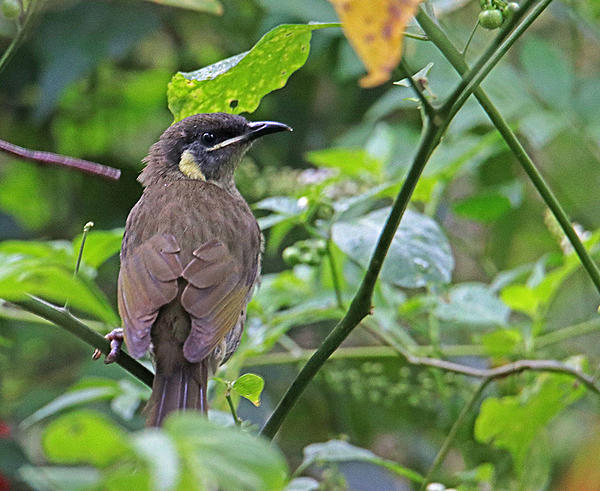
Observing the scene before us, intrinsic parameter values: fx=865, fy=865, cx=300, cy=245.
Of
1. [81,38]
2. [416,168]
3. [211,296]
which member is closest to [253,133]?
[211,296]

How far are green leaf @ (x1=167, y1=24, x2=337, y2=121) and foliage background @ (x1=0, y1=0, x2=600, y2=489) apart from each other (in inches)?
23.5

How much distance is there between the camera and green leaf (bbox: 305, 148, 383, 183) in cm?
300

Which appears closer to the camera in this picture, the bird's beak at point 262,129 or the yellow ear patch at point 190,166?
the bird's beak at point 262,129

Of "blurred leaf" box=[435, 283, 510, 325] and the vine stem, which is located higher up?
the vine stem

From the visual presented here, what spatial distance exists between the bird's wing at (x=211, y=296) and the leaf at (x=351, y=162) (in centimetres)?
72

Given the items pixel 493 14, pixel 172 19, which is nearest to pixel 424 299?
pixel 493 14

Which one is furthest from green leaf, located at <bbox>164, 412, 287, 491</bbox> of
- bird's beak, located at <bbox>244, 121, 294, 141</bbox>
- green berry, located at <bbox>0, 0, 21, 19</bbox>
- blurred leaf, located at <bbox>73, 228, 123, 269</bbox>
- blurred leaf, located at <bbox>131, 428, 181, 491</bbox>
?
bird's beak, located at <bbox>244, 121, 294, 141</bbox>

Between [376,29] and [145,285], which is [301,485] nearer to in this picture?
[145,285]

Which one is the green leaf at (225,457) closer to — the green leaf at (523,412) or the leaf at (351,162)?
the green leaf at (523,412)

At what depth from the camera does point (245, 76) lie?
179 centimetres

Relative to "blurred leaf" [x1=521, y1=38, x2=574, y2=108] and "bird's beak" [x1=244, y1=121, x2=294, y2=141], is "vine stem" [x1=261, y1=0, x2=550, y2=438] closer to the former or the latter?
"bird's beak" [x1=244, y1=121, x2=294, y2=141]

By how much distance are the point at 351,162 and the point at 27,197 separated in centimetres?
227

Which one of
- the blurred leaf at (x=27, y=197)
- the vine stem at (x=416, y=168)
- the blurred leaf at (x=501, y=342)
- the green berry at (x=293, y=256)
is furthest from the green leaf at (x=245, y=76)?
the blurred leaf at (x=27, y=197)

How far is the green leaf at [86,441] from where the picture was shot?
0.77 metres
